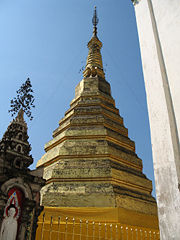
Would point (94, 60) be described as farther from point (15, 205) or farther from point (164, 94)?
point (164, 94)

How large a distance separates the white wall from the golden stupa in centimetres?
543

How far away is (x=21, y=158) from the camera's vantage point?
708 cm

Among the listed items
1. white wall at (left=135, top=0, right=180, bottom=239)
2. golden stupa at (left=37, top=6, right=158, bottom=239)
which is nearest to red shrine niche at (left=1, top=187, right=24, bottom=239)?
golden stupa at (left=37, top=6, right=158, bottom=239)

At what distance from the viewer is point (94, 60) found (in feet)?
51.5

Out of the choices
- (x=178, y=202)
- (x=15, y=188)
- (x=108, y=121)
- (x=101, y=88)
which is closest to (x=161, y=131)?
(x=178, y=202)

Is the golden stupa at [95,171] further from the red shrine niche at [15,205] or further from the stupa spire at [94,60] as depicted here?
the stupa spire at [94,60]

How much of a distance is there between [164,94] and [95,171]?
6.48 metres

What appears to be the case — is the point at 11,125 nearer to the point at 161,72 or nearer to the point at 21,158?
the point at 21,158

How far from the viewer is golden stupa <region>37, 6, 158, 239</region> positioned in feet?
24.7

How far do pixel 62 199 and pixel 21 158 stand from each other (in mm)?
2012

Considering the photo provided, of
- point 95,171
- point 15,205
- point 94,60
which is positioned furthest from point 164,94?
point 94,60

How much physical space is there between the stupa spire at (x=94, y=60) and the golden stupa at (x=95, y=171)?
2484 millimetres

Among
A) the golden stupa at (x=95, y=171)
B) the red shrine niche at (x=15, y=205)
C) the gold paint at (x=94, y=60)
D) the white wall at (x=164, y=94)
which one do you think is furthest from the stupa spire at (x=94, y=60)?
the white wall at (x=164, y=94)

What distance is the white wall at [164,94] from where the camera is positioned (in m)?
2.12
